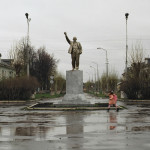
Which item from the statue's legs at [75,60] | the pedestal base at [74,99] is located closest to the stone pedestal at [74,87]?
the pedestal base at [74,99]

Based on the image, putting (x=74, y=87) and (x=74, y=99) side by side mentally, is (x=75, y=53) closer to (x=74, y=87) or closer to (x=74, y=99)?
Result: (x=74, y=87)

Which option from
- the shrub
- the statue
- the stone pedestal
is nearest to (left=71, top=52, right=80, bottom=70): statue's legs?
the statue

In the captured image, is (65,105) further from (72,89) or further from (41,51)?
(41,51)

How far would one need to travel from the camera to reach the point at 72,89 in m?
28.5

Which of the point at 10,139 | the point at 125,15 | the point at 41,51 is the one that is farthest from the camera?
the point at 41,51

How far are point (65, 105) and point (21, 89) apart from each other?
14.9m

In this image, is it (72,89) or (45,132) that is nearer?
(45,132)

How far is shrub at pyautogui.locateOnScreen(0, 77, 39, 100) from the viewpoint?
40.5 meters

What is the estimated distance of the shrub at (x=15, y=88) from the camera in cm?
4054

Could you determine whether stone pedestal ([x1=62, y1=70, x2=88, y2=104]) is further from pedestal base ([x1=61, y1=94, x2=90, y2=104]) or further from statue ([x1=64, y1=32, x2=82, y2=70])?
statue ([x1=64, y1=32, x2=82, y2=70])

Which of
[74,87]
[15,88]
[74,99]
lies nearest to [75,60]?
[74,87]

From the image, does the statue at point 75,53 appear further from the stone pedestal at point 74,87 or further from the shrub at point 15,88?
the shrub at point 15,88

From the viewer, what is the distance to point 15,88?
40812mm

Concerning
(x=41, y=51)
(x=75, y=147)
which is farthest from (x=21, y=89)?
(x=41, y=51)
